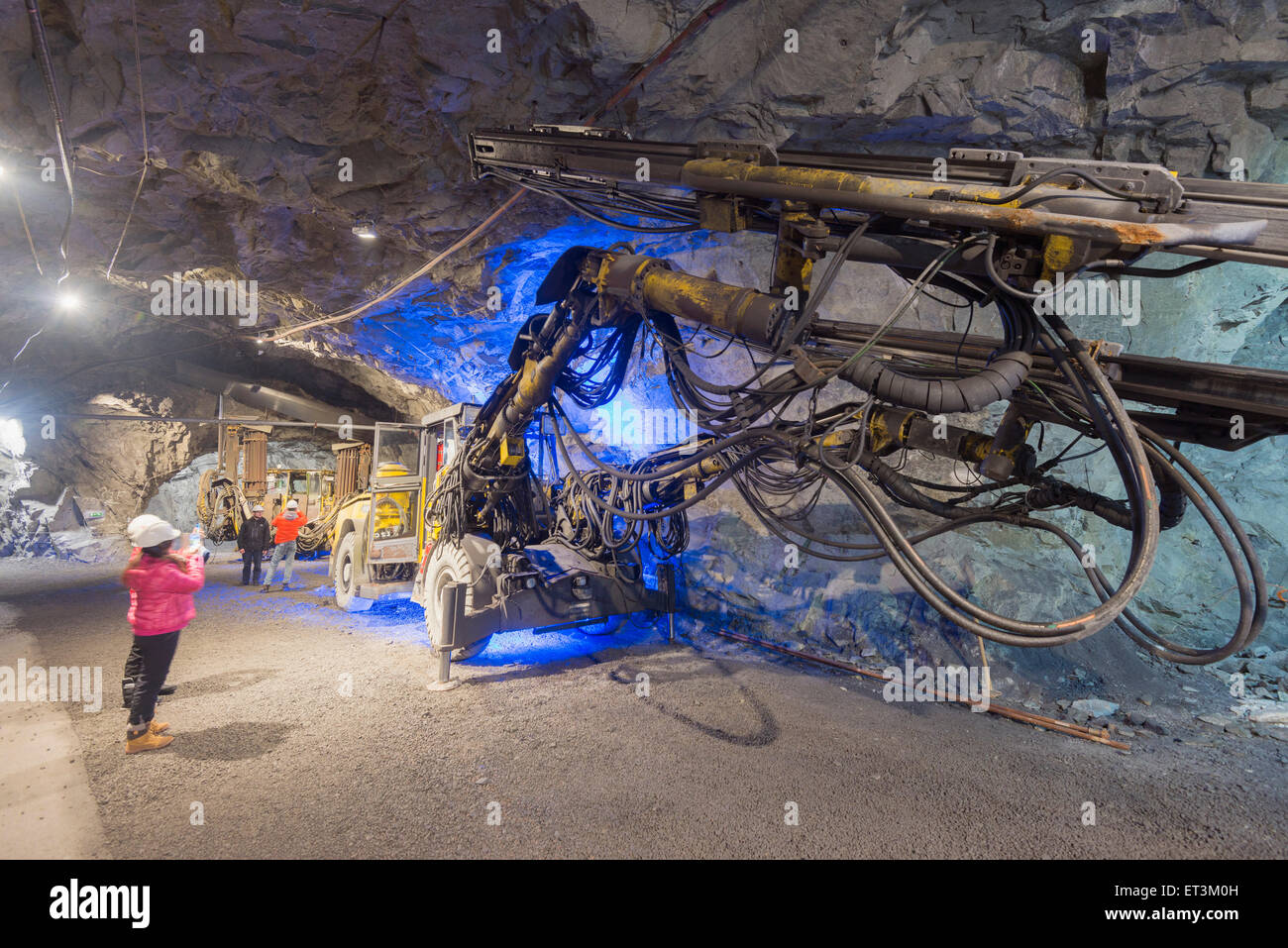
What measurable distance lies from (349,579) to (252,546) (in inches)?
161

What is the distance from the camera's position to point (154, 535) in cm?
452

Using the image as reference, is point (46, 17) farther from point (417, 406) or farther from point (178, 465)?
point (178, 465)

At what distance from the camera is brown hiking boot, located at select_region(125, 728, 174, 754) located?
4480mm

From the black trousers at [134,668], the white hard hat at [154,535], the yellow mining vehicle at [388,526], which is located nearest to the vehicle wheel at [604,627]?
the yellow mining vehicle at [388,526]

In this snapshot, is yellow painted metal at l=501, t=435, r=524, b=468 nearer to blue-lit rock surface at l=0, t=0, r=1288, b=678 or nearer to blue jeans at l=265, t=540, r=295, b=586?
blue-lit rock surface at l=0, t=0, r=1288, b=678

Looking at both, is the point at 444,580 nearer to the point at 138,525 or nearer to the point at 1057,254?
→ the point at 138,525

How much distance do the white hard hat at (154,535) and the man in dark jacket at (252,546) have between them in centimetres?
910

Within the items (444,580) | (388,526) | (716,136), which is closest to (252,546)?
(388,526)

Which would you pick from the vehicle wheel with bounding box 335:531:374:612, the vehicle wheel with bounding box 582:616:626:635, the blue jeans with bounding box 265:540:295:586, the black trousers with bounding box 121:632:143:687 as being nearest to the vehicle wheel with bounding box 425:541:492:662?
the vehicle wheel with bounding box 582:616:626:635

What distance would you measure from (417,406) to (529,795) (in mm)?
14744

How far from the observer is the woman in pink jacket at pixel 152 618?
4527 mm

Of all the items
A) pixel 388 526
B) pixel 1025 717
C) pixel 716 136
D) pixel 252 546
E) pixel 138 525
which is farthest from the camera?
pixel 252 546

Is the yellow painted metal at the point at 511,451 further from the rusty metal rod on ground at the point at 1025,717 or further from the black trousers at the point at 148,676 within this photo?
the rusty metal rod on ground at the point at 1025,717

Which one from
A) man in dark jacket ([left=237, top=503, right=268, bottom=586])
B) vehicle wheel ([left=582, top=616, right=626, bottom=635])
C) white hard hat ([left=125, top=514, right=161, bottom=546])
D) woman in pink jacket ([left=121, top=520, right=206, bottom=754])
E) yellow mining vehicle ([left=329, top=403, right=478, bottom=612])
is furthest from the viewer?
man in dark jacket ([left=237, top=503, right=268, bottom=586])
